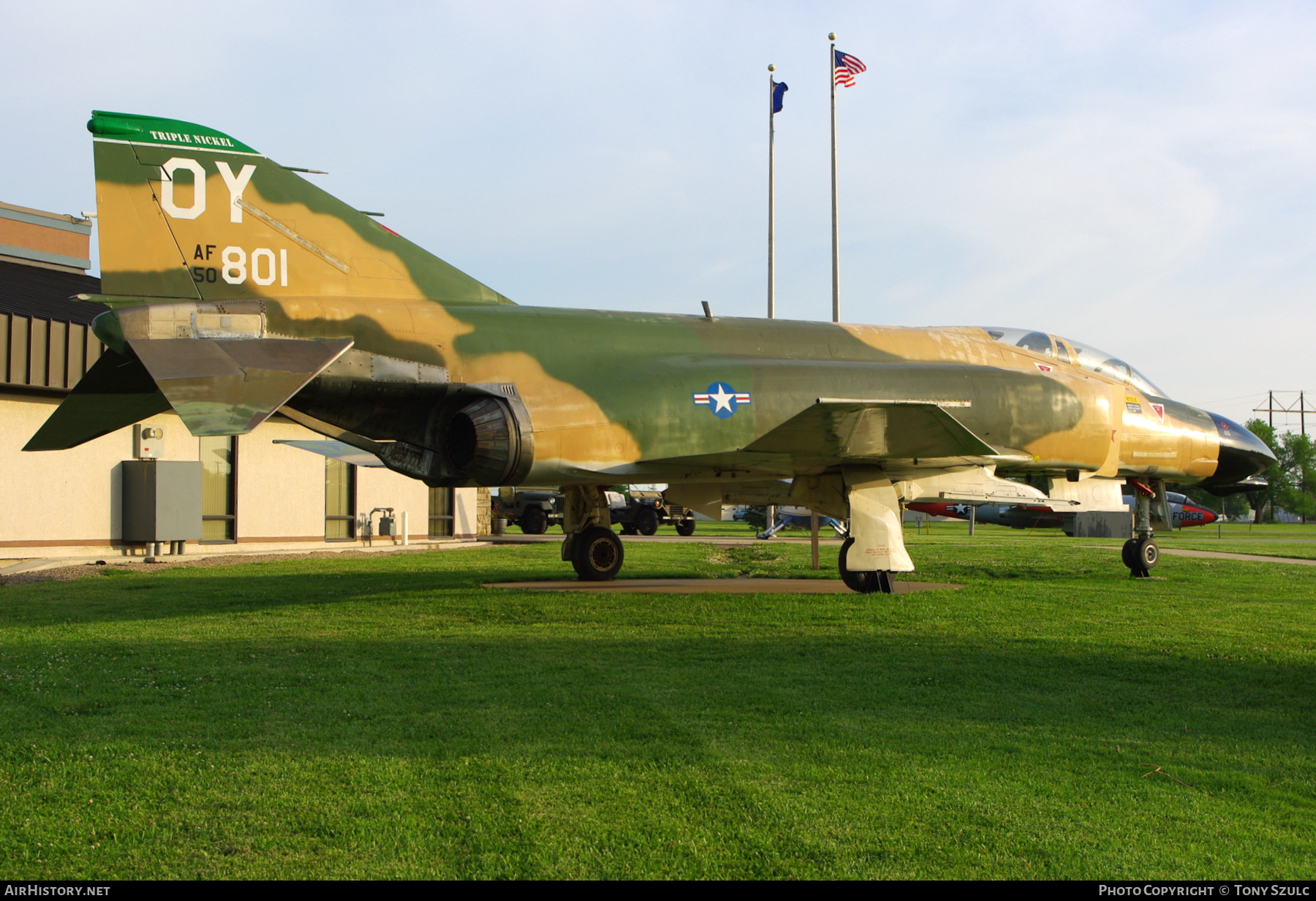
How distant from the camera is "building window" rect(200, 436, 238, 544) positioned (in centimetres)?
2052

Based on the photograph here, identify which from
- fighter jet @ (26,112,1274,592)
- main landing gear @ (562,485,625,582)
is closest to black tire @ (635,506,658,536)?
main landing gear @ (562,485,625,582)

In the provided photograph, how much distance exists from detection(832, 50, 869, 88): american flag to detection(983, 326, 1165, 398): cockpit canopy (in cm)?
1669

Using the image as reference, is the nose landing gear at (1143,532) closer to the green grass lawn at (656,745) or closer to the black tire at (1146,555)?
the black tire at (1146,555)

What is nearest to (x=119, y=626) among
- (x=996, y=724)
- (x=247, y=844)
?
(x=247, y=844)

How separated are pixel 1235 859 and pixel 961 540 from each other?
28070mm

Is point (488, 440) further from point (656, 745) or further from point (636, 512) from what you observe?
point (636, 512)

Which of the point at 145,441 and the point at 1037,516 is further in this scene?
the point at 1037,516

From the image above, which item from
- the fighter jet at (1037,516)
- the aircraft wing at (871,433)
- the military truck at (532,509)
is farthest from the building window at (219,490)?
the fighter jet at (1037,516)

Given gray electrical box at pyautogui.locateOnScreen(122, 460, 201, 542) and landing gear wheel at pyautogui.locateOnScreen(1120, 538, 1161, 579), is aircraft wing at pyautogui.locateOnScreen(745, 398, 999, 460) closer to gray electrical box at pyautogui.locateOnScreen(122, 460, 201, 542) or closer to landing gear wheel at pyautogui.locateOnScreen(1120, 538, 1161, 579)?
landing gear wheel at pyautogui.locateOnScreen(1120, 538, 1161, 579)

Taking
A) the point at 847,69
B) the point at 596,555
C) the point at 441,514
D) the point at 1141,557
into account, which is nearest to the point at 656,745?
the point at 596,555

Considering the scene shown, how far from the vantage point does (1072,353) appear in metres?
14.0

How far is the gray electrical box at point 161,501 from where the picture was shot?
18656 millimetres

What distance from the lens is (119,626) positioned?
8.94m

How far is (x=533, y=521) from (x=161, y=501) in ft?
52.1
